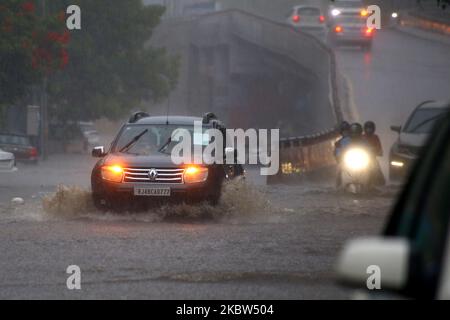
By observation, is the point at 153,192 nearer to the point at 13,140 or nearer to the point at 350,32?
the point at 13,140

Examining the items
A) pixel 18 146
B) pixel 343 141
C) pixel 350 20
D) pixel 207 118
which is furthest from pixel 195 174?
pixel 350 20

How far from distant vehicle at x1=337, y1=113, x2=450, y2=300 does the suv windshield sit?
14449mm

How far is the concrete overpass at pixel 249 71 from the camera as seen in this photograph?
6000 centimetres

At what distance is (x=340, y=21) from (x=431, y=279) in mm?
59218

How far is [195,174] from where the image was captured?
1780 cm

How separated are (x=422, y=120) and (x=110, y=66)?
4098 centimetres

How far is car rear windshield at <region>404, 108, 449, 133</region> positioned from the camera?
1078 inches

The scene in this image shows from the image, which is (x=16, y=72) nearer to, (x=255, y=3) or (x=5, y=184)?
(x=5, y=184)

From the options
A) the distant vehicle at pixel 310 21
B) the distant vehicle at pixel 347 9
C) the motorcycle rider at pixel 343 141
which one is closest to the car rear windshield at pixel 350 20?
the distant vehicle at pixel 347 9

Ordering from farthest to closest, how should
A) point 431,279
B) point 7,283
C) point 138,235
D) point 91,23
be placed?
point 91,23 → point 138,235 → point 7,283 → point 431,279

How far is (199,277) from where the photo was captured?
11898 mm

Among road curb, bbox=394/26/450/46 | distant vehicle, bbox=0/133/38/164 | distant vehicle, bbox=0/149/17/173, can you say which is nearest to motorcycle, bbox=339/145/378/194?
distant vehicle, bbox=0/149/17/173

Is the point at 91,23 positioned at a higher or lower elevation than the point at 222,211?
higher

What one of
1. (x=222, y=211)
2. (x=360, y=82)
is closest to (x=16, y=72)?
(x=360, y=82)
